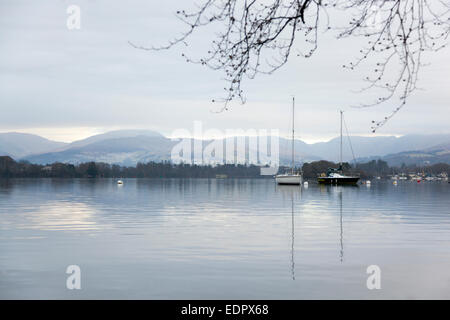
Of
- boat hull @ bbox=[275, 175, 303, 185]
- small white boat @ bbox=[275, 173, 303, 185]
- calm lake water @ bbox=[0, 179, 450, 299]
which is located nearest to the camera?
calm lake water @ bbox=[0, 179, 450, 299]

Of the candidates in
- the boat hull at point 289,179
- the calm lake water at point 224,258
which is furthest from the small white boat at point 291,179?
the calm lake water at point 224,258

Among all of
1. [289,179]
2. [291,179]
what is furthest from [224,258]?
[289,179]

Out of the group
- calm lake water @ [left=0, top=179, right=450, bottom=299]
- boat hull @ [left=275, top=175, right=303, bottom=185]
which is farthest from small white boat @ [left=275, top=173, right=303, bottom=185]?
calm lake water @ [left=0, top=179, right=450, bottom=299]

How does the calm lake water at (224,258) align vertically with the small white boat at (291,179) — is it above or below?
below

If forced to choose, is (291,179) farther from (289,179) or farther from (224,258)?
(224,258)

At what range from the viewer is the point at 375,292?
599 inches

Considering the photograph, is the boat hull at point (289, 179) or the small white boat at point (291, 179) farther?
the boat hull at point (289, 179)

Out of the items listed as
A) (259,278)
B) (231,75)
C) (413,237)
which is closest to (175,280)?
(259,278)

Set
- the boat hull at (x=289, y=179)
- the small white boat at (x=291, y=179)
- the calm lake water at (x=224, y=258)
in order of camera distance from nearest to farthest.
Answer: the calm lake water at (x=224, y=258) → the small white boat at (x=291, y=179) → the boat hull at (x=289, y=179)

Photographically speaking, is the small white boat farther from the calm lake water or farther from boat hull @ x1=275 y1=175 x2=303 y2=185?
the calm lake water

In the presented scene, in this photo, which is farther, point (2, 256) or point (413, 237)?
point (413, 237)

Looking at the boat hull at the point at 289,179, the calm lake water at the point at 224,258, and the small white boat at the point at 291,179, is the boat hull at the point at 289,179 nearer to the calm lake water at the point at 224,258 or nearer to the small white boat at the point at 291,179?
the small white boat at the point at 291,179
